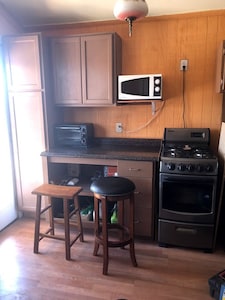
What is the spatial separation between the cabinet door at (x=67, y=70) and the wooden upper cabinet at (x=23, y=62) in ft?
0.65

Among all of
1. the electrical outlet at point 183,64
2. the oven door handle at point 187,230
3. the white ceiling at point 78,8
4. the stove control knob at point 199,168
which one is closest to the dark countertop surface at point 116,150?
the stove control knob at point 199,168

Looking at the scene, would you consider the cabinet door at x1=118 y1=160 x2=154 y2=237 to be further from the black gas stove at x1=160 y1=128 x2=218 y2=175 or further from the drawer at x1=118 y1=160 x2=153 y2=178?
the black gas stove at x1=160 y1=128 x2=218 y2=175

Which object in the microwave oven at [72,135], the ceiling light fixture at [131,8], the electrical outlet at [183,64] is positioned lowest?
the microwave oven at [72,135]

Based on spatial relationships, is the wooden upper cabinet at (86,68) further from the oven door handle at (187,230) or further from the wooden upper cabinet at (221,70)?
the oven door handle at (187,230)

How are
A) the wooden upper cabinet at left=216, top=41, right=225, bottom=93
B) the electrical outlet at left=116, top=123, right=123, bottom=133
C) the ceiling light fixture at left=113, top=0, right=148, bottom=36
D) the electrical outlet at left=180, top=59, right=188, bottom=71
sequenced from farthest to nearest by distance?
1. the electrical outlet at left=116, top=123, right=123, bottom=133
2. the electrical outlet at left=180, top=59, right=188, bottom=71
3. the wooden upper cabinet at left=216, top=41, right=225, bottom=93
4. the ceiling light fixture at left=113, top=0, right=148, bottom=36

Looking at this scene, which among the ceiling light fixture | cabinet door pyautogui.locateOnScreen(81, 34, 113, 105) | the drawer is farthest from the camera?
cabinet door pyautogui.locateOnScreen(81, 34, 113, 105)

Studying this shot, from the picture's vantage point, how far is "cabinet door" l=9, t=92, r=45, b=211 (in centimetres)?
266

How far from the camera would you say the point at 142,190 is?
2.39m

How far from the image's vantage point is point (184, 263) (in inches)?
85.7

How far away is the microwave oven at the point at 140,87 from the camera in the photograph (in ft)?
7.95

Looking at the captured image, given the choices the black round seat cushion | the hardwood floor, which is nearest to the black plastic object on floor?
the hardwood floor

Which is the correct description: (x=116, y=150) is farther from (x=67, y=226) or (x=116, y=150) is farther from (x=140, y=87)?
(x=67, y=226)

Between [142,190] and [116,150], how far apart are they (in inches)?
20.7

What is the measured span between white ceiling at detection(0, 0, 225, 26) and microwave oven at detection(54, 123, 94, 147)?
119cm
